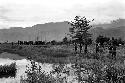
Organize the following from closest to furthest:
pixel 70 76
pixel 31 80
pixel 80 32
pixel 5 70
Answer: pixel 31 80, pixel 70 76, pixel 5 70, pixel 80 32

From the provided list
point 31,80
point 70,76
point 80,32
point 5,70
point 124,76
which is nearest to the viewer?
point 31,80

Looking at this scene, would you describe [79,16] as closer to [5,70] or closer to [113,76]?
[5,70]

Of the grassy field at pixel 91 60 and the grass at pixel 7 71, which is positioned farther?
the grass at pixel 7 71

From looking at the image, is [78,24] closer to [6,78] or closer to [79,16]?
[79,16]

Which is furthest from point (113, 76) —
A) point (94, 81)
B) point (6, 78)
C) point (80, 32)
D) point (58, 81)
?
point (80, 32)

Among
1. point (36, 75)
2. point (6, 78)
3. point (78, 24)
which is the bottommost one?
point (6, 78)

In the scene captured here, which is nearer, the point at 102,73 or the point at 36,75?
the point at 36,75

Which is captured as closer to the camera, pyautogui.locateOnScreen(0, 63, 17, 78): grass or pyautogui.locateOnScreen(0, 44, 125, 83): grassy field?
pyautogui.locateOnScreen(0, 44, 125, 83): grassy field

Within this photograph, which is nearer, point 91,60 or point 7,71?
point 7,71

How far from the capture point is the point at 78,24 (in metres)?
44.3

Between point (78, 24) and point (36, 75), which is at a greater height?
point (78, 24)

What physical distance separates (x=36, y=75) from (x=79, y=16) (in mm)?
37041

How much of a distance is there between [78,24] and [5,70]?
103 feet

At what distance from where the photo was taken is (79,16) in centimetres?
4553
